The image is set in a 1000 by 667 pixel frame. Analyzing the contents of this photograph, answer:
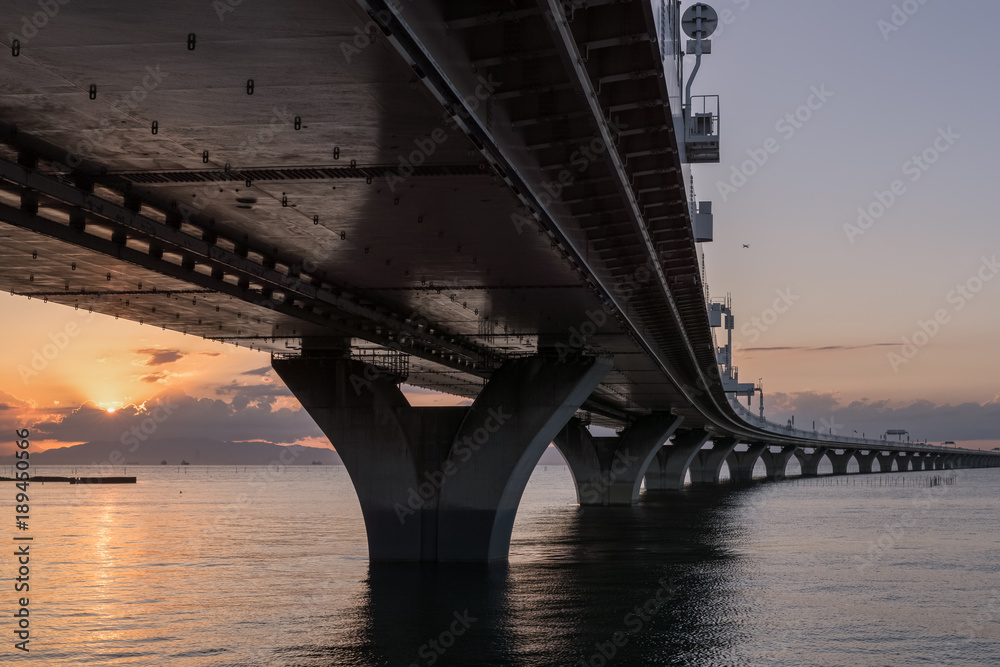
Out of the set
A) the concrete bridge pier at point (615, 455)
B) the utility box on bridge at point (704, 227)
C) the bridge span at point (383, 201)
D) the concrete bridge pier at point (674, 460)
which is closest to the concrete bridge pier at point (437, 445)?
the bridge span at point (383, 201)

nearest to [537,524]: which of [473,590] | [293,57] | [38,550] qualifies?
[38,550]

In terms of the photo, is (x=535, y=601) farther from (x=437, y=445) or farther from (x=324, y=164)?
(x=324, y=164)

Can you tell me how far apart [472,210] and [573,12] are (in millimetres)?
7984

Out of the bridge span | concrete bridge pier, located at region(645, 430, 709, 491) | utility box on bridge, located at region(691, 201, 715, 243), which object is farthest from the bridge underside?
concrete bridge pier, located at region(645, 430, 709, 491)

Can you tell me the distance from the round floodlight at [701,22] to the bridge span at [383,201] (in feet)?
12.7

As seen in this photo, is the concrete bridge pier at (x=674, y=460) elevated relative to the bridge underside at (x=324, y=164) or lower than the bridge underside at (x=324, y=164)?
lower

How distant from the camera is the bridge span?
15531 mm

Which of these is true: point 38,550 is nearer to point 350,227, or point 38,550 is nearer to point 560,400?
point 560,400

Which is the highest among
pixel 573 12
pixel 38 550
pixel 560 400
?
pixel 573 12

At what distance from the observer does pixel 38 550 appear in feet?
197

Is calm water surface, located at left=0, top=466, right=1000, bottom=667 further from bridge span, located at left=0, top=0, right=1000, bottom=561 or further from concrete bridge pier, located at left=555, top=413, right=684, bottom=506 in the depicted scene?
concrete bridge pier, located at left=555, top=413, right=684, bottom=506

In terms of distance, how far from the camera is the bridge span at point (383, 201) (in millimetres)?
15531

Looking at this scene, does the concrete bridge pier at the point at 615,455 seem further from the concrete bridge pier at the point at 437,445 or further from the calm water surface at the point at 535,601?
the concrete bridge pier at the point at 437,445

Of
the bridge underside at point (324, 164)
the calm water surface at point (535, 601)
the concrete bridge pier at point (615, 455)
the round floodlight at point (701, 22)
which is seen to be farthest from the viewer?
the concrete bridge pier at point (615, 455)
